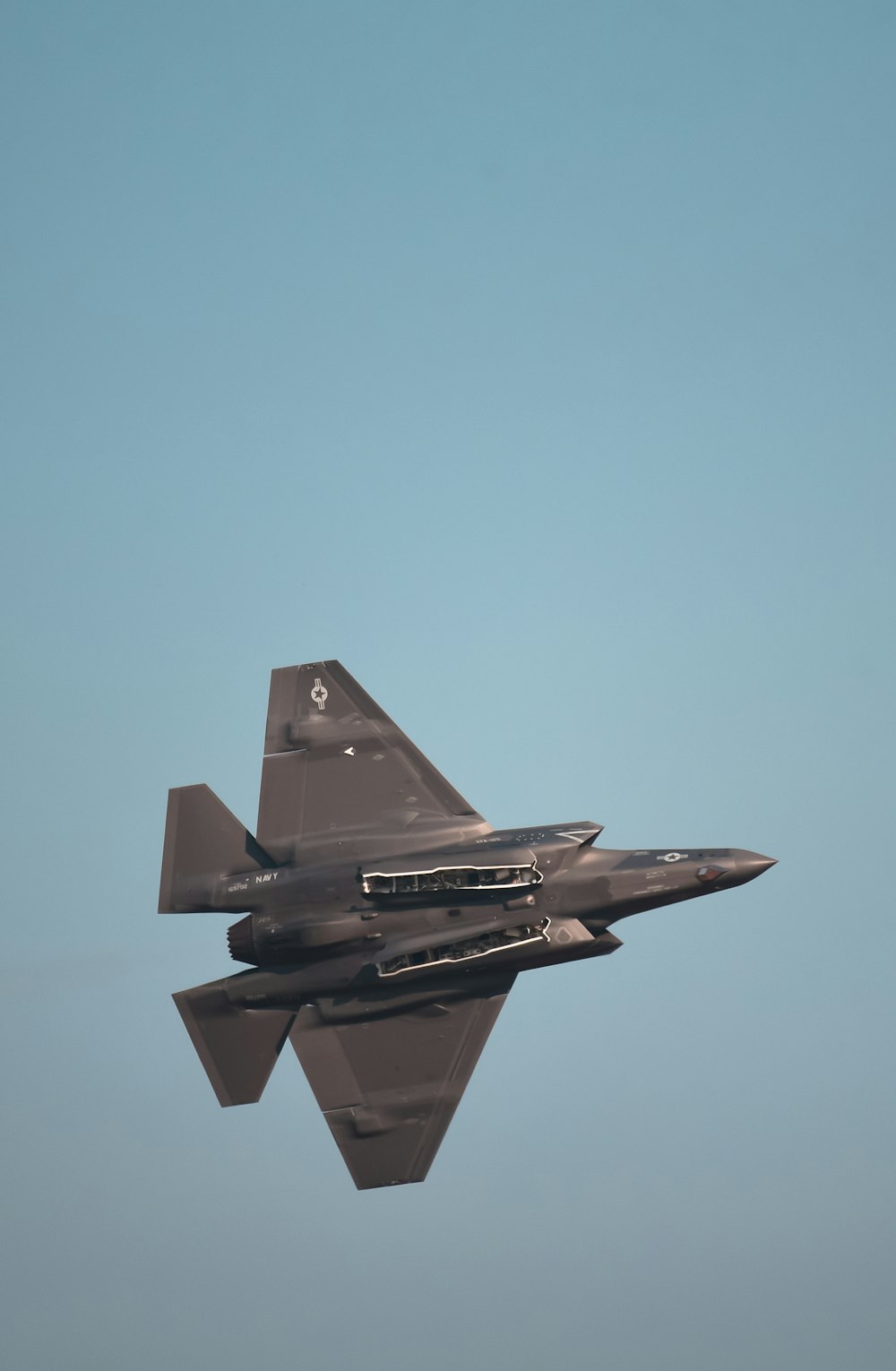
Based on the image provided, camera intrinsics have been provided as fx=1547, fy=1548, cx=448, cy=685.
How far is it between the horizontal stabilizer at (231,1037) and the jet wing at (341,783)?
5.09 m

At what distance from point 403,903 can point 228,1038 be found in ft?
24.4

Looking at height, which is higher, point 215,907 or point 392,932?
point 215,907

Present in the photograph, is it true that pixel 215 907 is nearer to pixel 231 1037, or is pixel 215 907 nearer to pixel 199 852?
pixel 199 852

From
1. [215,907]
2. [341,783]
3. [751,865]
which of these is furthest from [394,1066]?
[751,865]

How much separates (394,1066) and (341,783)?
30.6 feet

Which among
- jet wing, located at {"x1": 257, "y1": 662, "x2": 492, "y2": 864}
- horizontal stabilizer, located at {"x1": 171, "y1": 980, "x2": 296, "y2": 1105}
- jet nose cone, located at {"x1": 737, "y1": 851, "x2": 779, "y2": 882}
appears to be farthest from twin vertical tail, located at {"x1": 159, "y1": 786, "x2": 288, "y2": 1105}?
jet nose cone, located at {"x1": 737, "y1": 851, "x2": 779, "y2": 882}

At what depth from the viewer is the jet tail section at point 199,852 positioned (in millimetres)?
50875

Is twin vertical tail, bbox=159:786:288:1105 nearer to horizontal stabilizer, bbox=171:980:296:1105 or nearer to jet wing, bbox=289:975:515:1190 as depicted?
horizontal stabilizer, bbox=171:980:296:1105

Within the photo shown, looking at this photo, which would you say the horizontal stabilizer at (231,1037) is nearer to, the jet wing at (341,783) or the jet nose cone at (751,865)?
the jet wing at (341,783)

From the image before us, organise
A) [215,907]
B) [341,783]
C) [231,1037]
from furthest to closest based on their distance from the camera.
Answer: [341,783] → [215,907] → [231,1037]

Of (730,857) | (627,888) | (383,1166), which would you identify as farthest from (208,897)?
(730,857)

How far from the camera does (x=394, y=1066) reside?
4938cm

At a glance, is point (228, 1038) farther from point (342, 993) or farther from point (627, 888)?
point (627, 888)

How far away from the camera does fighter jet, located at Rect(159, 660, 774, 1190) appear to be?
48094 millimetres
